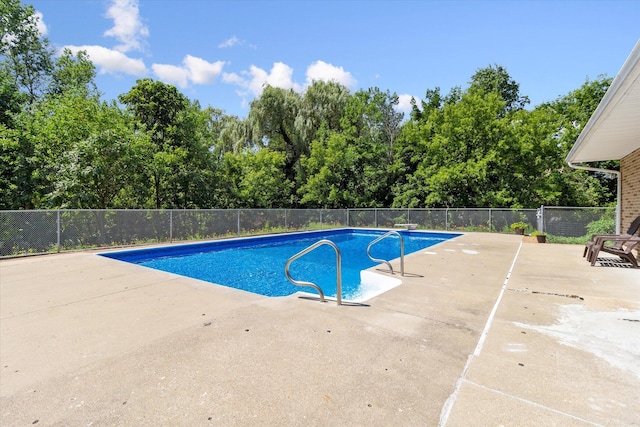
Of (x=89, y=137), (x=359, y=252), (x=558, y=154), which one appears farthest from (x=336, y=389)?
(x=558, y=154)

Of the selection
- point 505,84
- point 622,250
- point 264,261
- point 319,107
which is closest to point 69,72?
point 319,107

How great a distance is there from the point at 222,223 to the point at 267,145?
30.0ft

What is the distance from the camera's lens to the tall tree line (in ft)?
32.8

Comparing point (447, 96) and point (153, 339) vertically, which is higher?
point (447, 96)

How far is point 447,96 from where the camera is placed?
65.4 ft

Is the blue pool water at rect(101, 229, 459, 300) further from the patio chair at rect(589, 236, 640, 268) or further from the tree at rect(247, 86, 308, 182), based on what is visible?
the tree at rect(247, 86, 308, 182)

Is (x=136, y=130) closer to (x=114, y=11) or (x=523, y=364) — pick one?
(x=114, y=11)

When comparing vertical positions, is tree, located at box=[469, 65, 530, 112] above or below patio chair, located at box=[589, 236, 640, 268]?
above

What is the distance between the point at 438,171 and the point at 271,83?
11204 millimetres

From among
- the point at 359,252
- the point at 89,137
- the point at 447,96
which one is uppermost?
the point at 447,96

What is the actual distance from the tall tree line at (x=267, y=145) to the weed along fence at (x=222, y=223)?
1.22 meters

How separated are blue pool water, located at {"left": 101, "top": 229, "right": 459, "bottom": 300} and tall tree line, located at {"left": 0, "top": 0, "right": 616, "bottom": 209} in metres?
3.55

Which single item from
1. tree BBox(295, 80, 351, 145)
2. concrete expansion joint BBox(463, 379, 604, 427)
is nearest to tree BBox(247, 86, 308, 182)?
tree BBox(295, 80, 351, 145)

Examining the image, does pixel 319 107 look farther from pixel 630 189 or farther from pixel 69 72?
pixel 630 189
